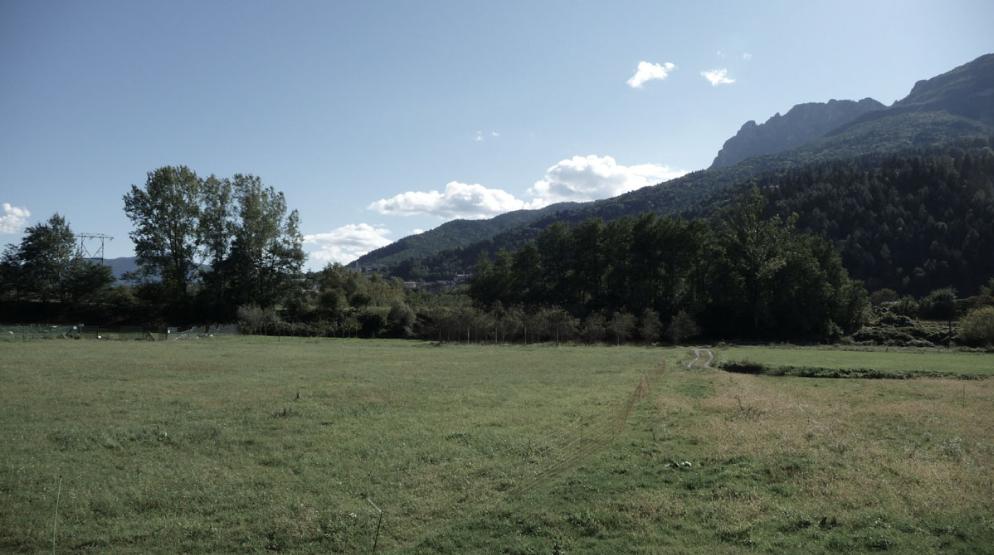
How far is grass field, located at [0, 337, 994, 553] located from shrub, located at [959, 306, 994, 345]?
54394 mm

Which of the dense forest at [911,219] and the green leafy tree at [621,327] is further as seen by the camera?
the dense forest at [911,219]

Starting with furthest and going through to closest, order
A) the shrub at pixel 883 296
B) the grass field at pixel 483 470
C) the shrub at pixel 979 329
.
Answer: the shrub at pixel 883 296 < the shrub at pixel 979 329 < the grass field at pixel 483 470

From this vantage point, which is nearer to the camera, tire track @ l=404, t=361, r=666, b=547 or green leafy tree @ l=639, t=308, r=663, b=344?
tire track @ l=404, t=361, r=666, b=547

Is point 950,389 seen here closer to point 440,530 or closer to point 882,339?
point 440,530

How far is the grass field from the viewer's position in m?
10.4

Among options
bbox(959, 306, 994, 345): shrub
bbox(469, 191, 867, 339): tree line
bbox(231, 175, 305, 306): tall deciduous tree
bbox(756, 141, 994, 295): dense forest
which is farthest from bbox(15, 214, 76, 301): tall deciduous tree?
bbox(756, 141, 994, 295): dense forest

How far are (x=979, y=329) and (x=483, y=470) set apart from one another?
81.0 metres

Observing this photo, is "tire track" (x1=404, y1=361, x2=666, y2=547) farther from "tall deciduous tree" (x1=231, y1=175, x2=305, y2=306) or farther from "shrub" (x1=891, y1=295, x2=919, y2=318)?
"shrub" (x1=891, y1=295, x2=919, y2=318)

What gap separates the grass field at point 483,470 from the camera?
10.4 m

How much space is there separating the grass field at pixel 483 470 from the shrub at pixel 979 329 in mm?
54394

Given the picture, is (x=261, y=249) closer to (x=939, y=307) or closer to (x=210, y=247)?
(x=210, y=247)

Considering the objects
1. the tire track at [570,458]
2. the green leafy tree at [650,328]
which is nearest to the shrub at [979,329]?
the green leafy tree at [650,328]

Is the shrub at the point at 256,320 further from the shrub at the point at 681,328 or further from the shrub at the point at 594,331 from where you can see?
the shrub at the point at 681,328

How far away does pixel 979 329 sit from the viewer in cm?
7031
